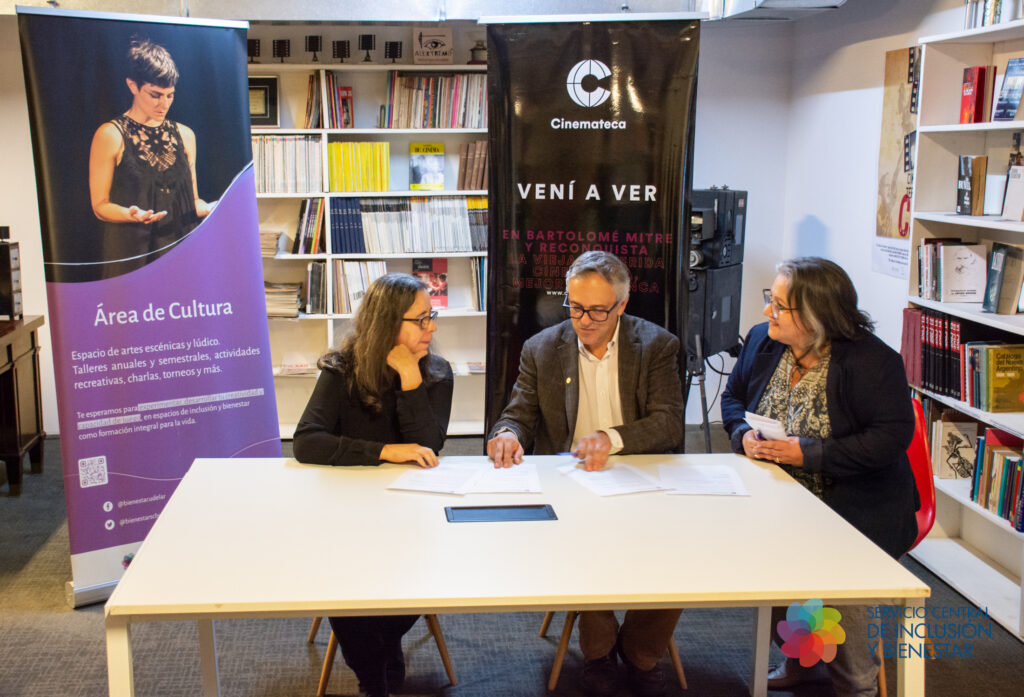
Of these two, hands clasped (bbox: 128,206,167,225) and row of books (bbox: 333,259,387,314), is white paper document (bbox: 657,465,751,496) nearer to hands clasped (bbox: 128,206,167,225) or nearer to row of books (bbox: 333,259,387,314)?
hands clasped (bbox: 128,206,167,225)

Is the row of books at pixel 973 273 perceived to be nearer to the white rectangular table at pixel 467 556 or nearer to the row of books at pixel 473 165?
the white rectangular table at pixel 467 556

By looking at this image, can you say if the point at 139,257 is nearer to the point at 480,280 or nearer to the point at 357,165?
the point at 357,165

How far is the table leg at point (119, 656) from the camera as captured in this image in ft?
6.46

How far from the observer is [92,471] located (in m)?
3.57

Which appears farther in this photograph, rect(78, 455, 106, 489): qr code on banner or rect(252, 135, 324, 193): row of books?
rect(252, 135, 324, 193): row of books

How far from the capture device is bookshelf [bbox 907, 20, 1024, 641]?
3.64 meters

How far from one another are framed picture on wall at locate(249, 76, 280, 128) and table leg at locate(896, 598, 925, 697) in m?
4.60

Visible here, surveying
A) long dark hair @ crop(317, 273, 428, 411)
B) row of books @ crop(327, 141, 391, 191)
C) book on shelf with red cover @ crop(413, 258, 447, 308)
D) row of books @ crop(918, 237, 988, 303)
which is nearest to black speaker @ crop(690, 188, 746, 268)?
row of books @ crop(918, 237, 988, 303)

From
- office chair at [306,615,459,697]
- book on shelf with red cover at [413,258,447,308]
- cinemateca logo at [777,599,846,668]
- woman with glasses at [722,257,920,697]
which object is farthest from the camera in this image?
book on shelf with red cover at [413,258,447,308]

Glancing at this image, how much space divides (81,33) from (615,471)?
2.48 m

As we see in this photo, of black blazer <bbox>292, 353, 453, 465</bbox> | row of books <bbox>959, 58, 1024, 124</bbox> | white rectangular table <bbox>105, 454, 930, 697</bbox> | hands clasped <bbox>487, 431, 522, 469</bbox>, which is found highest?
row of books <bbox>959, 58, 1024, 124</bbox>

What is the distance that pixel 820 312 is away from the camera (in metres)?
2.76

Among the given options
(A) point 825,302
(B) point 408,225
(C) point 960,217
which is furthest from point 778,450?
(B) point 408,225

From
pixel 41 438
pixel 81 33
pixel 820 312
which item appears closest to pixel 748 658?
pixel 820 312
